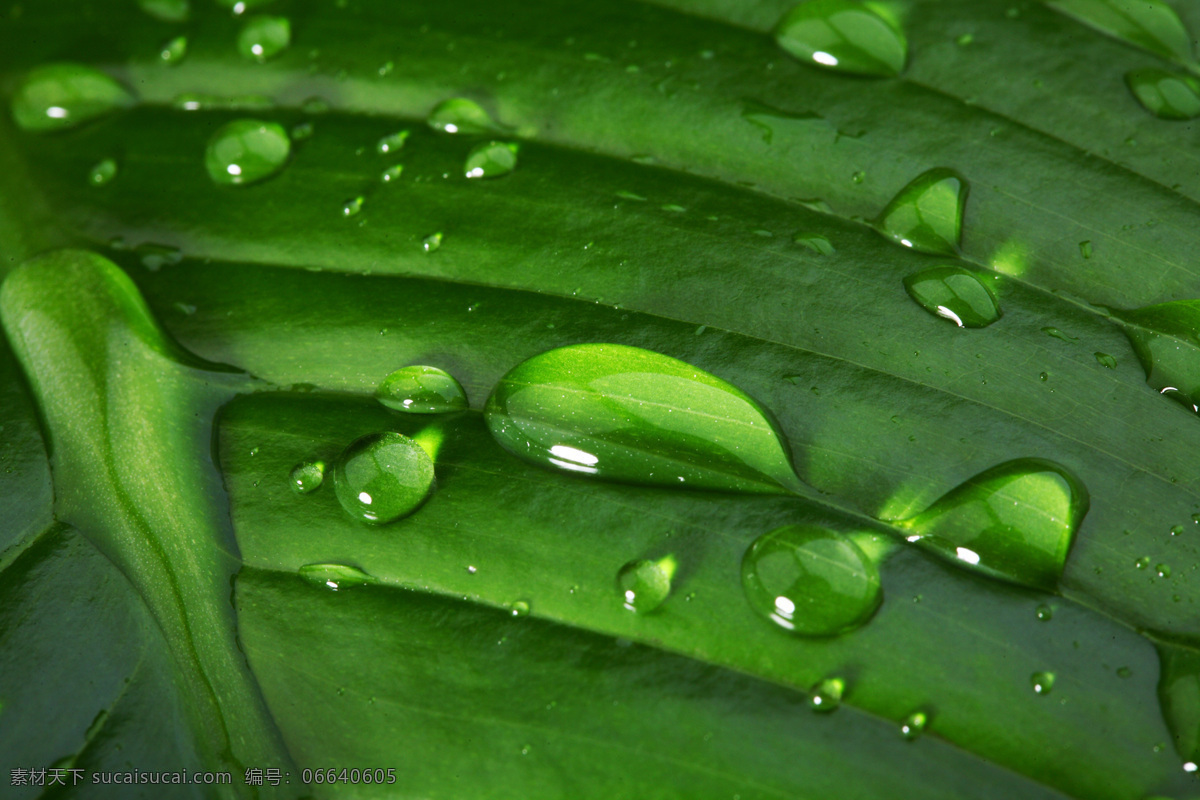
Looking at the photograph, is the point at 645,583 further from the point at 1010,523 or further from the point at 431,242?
the point at 431,242

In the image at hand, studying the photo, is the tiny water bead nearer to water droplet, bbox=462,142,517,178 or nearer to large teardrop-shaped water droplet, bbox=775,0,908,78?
water droplet, bbox=462,142,517,178

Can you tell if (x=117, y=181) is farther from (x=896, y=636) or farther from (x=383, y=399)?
(x=896, y=636)

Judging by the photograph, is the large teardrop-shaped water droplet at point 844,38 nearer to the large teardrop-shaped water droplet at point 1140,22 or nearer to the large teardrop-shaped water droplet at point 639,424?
the large teardrop-shaped water droplet at point 1140,22

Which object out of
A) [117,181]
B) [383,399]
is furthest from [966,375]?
[117,181]

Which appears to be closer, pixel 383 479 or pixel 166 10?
pixel 383 479

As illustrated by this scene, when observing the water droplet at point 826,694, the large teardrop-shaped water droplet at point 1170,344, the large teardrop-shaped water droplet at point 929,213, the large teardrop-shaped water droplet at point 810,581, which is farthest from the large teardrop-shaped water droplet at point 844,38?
the water droplet at point 826,694

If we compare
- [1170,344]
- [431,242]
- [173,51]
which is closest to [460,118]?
[431,242]

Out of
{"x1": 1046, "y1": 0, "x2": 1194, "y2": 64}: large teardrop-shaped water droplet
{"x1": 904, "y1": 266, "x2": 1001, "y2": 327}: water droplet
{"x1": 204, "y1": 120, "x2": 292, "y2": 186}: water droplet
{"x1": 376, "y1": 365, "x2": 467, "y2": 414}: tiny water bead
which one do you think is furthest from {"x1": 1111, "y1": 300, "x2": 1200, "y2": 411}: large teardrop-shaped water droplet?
{"x1": 204, "y1": 120, "x2": 292, "y2": 186}: water droplet
